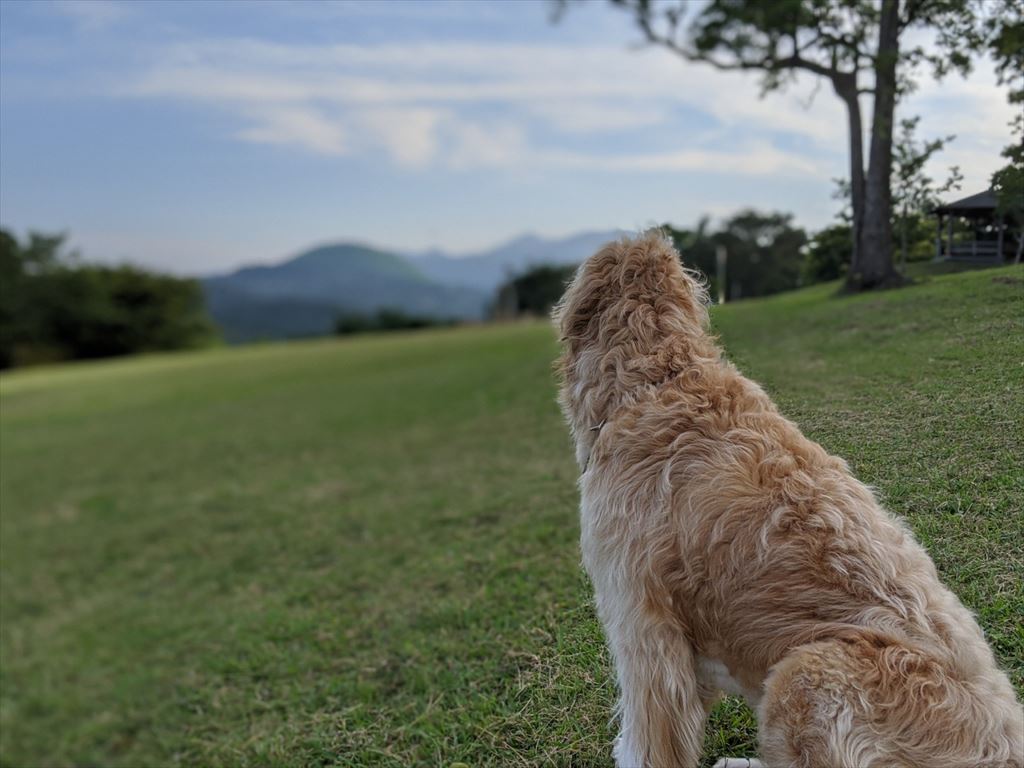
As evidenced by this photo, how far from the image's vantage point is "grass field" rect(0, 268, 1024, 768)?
228cm

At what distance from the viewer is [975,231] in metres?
2.78

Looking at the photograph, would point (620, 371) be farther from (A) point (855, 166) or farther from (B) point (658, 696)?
(A) point (855, 166)

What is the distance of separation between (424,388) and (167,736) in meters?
8.47

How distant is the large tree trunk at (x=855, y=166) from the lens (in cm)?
311

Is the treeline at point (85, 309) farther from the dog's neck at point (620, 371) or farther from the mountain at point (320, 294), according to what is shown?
the dog's neck at point (620, 371)

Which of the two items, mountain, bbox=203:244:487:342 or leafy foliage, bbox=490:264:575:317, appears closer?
leafy foliage, bbox=490:264:575:317

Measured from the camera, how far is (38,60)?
16.1ft

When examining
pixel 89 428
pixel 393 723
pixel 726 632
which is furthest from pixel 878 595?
pixel 89 428

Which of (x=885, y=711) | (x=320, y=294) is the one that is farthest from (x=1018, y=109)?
(x=320, y=294)

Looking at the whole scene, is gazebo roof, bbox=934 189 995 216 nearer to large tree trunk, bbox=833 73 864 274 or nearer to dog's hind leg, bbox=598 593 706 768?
large tree trunk, bbox=833 73 864 274

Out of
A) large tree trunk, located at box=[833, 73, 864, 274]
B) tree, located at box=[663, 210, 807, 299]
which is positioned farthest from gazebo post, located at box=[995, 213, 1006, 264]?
tree, located at box=[663, 210, 807, 299]

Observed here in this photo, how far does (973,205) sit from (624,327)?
155 centimetres

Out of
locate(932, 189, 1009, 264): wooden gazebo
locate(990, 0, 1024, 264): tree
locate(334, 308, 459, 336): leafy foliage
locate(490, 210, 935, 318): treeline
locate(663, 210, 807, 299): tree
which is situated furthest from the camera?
locate(334, 308, 459, 336): leafy foliage

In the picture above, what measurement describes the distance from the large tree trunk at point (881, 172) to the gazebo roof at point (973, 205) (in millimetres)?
233
